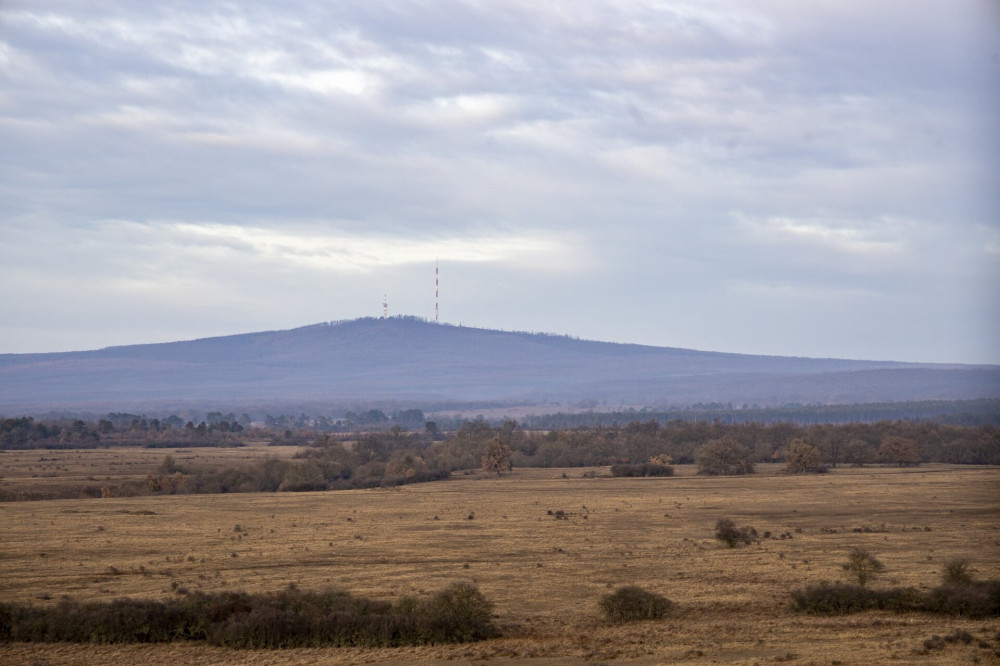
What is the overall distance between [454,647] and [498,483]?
6019 cm

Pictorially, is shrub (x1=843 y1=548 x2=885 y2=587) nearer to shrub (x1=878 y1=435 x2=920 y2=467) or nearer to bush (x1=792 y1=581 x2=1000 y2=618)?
bush (x1=792 y1=581 x2=1000 y2=618)

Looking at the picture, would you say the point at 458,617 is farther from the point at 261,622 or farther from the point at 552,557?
the point at 552,557

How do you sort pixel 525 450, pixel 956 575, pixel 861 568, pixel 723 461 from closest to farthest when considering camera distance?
1. pixel 956 575
2. pixel 861 568
3. pixel 723 461
4. pixel 525 450

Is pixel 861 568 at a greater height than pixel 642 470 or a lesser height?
greater

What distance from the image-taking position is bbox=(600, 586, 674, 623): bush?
26578mm

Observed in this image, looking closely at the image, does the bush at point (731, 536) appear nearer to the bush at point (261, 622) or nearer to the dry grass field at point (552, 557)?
the dry grass field at point (552, 557)

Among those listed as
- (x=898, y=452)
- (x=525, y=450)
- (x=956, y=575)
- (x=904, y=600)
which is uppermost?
(x=956, y=575)

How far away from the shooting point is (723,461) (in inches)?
3644

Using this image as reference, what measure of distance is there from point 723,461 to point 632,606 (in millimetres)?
68119

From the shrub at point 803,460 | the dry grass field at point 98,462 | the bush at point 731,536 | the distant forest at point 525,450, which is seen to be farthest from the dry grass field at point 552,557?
the shrub at point 803,460

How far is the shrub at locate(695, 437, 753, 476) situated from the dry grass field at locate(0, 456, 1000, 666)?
18.4m

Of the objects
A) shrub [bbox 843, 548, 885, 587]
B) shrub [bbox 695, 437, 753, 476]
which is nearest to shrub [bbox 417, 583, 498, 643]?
shrub [bbox 843, 548, 885, 587]

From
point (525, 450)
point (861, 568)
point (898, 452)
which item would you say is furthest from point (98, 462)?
point (861, 568)

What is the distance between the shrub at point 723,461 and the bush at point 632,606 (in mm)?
66421
